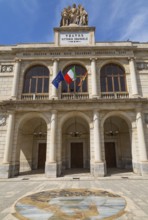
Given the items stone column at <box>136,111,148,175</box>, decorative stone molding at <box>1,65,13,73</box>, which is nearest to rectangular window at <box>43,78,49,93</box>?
decorative stone molding at <box>1,65,13,73</box>

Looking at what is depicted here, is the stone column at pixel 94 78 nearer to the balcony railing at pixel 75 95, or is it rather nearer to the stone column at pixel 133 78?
the balcony railing at pixel 75 95

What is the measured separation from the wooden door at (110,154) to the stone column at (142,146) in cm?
492

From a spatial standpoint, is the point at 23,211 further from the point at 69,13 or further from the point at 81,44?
the point at 69,13

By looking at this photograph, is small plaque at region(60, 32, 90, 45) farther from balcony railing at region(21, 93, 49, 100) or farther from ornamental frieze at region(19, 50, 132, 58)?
balcony railing at region(21, 93, 49, 100)

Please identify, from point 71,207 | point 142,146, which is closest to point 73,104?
point 142,146

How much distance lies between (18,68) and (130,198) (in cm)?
1533

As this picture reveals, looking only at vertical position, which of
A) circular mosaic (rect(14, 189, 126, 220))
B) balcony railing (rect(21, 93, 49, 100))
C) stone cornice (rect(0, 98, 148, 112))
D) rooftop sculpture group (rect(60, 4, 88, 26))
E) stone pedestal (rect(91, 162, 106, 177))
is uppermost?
rooftop sculpture group (rect(60, 4, 88, 26))

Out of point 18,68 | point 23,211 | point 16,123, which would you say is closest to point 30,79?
point 18,68

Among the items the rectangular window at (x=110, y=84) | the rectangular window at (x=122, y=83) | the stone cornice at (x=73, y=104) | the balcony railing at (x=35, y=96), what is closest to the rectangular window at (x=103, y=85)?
the rectangular window at (x=110, y=84)

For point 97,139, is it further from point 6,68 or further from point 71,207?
point 6,68

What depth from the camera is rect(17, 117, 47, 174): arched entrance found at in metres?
17.1

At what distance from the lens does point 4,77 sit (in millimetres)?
15977

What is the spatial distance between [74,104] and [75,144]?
621 centimetres

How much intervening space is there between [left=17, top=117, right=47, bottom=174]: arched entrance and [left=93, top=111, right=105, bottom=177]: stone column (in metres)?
6.47
